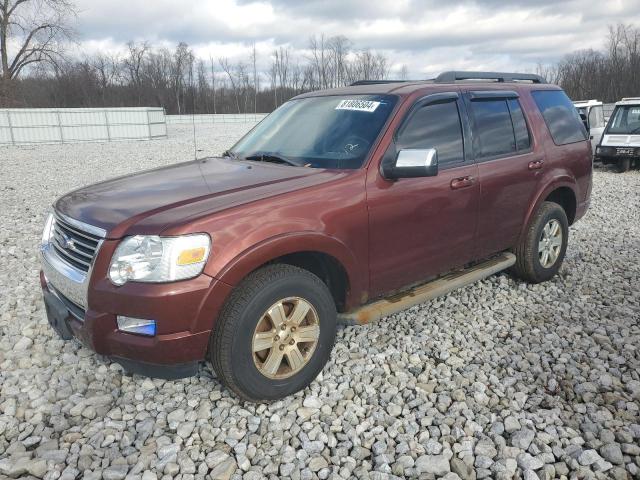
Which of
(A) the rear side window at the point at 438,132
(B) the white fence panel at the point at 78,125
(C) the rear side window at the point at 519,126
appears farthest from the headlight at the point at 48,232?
(B) the white fence panel at the point at 78,125

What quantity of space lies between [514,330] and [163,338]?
285cm

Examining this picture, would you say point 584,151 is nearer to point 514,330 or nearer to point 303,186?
point 514,330

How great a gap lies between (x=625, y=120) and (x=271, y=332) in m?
15.6

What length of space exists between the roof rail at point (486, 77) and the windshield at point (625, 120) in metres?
11.4

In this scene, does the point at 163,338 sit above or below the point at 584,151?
below

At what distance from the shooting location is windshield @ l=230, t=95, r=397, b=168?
3578 millimetres

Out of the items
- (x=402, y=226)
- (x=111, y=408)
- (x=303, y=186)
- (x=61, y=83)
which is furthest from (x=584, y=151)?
(x=61, y=83)

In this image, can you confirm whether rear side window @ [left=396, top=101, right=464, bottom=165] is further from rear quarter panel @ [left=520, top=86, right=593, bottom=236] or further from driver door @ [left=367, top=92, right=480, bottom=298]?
rear quarter panel @ [left=520, top=86, right=593, bottom=236]

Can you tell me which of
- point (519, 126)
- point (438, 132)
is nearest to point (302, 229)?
point (438, 132)

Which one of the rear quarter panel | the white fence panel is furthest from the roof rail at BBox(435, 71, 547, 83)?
the white fence panel

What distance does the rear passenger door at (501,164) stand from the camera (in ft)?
13.9

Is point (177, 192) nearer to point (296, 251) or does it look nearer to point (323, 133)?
point (296, 251)

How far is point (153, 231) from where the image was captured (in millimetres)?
2703

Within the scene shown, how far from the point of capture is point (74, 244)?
3100 millimetres
